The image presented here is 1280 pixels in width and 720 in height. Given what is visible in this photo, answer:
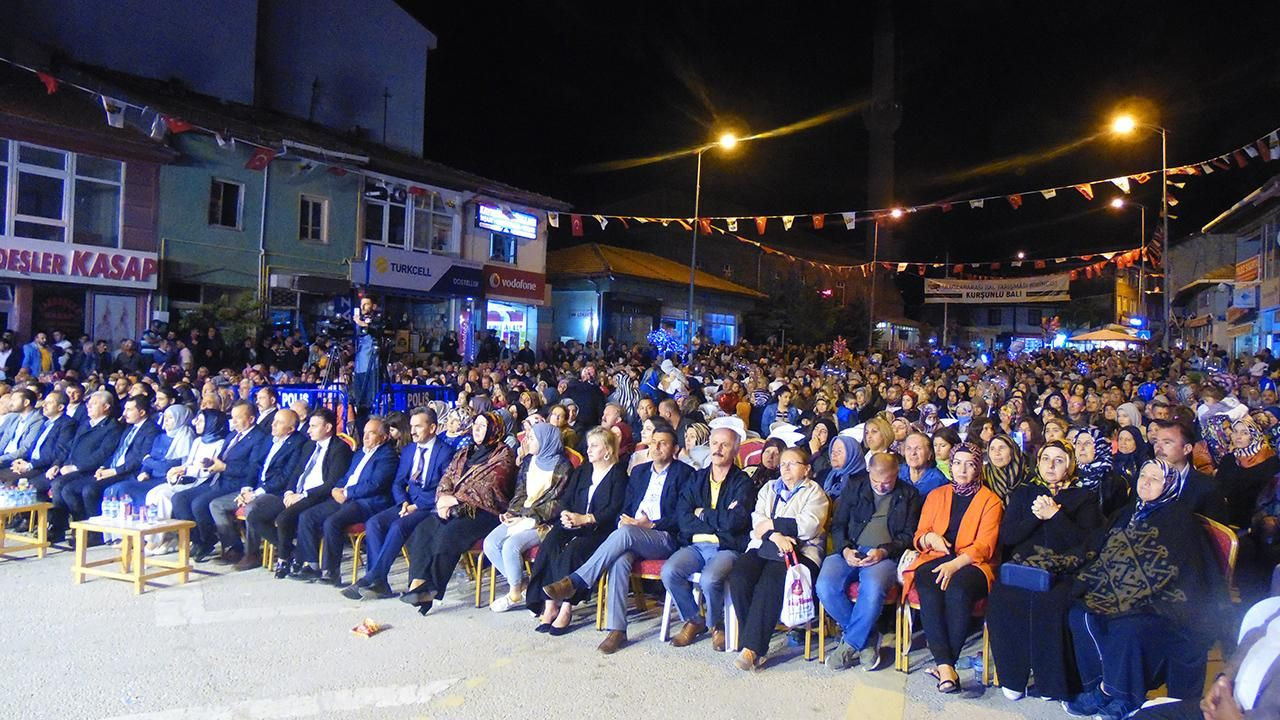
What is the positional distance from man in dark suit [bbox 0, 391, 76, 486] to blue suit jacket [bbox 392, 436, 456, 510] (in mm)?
→ 3452

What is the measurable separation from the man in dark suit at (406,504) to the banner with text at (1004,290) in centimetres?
2756

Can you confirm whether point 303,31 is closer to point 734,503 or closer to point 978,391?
point 978,391

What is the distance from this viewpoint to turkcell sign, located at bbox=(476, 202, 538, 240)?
75.2ft

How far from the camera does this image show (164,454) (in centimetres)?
734

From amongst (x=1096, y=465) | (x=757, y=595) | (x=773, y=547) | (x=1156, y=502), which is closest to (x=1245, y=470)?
(x=1096, y=465)

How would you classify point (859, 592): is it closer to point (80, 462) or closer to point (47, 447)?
point (80, 462)

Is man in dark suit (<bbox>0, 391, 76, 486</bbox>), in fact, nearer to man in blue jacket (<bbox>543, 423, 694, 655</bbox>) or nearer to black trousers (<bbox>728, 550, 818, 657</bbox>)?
man in blue jacket (<bbox>543, 423, 694, 655</bbox>)

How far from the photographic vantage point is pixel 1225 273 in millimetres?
28078

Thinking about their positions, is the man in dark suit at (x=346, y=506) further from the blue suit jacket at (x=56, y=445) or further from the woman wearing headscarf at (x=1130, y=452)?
the woman wearing headscarf at (x=1130, y=452)

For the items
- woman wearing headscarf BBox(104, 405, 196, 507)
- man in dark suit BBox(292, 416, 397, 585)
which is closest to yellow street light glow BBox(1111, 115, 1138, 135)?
man in dark suit BBox(292, 416, 397, 585)

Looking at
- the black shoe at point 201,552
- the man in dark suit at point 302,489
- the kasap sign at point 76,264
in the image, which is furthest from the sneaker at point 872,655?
the kasap sign at point 76,264

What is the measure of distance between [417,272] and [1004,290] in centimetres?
2112

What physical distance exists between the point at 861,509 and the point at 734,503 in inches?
30.1

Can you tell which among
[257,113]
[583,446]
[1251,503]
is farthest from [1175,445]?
[257,113]
